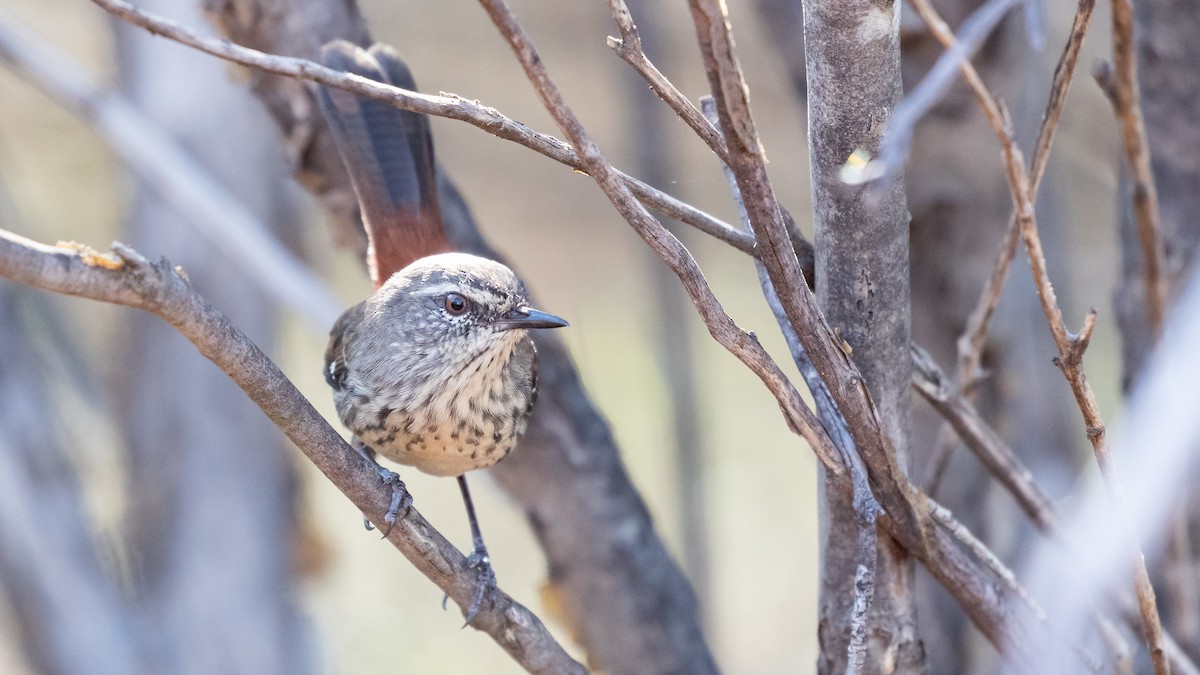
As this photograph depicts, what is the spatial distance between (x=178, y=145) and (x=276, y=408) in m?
2.57

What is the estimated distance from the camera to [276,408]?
174cm

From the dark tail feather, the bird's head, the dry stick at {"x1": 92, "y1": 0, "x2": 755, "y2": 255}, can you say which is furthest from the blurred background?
the dry stick at {"x1": 92, "y1": 0, "x2": 755, "y2": 255}

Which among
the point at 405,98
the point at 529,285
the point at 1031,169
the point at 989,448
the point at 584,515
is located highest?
the point at 529,285

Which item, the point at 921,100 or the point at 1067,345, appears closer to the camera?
the point at 921,100

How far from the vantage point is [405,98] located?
1.70m

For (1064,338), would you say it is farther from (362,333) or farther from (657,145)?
(657,145)

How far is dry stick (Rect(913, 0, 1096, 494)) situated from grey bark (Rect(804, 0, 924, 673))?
13 centimetres

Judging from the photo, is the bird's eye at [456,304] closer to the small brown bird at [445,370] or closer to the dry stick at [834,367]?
the small brown bird at [445,370]

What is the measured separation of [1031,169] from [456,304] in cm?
137

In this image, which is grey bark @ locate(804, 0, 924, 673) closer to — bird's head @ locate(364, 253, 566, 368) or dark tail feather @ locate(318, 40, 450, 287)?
bird's head @ locate(364, 253, 566, 368)

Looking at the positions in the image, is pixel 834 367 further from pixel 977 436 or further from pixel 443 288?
pixel 443 288

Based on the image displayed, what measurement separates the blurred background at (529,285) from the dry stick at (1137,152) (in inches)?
33.7

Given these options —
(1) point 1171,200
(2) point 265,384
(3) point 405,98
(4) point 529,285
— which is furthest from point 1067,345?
(4) point 529,285

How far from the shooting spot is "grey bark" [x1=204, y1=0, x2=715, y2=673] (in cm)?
294
